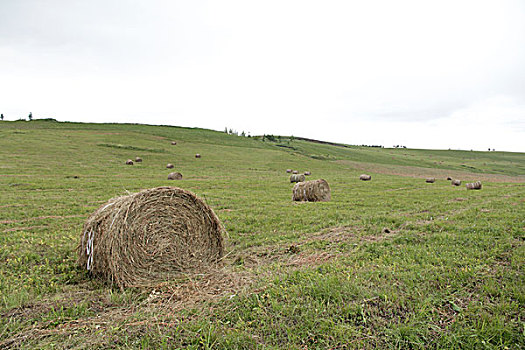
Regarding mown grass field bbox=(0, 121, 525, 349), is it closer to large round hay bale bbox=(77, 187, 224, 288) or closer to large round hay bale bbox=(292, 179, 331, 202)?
large round hay bale bbox=(77, 187, 224, 288)

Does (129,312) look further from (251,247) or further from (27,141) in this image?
(27,141)

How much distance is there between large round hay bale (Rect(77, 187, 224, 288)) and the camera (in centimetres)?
539

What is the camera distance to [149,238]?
233 inches

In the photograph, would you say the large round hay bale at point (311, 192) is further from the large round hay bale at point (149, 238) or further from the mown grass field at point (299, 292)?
the large round hay bale at point (149, 238)

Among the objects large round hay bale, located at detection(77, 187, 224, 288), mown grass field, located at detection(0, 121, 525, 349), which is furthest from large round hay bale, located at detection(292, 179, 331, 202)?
large round hay bale, located at detection(77, 187, 224, 288)

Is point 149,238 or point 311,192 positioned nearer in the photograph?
point 149,238

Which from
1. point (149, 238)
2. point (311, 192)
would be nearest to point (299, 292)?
point (149, 238)

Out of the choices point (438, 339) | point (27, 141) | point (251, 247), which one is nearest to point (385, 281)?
point (438, 339)

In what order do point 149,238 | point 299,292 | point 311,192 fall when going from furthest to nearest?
point 311,192, point 149,238, point 299,292

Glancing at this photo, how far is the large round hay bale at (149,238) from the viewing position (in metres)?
5.39

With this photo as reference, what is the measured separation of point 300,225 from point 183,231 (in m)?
4.62

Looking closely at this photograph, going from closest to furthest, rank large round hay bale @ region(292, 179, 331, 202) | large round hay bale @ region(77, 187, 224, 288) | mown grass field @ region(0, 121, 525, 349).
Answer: mown grass field @ region(0, 121, 525, 349), large round hay bale @ region(77, 187, 224, 288), large round hay bale @ region(292, 179, 331, 202)

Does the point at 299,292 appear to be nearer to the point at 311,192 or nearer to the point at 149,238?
the point at 149,238

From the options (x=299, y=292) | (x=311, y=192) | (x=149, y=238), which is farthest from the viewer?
(x=311, y=192)
